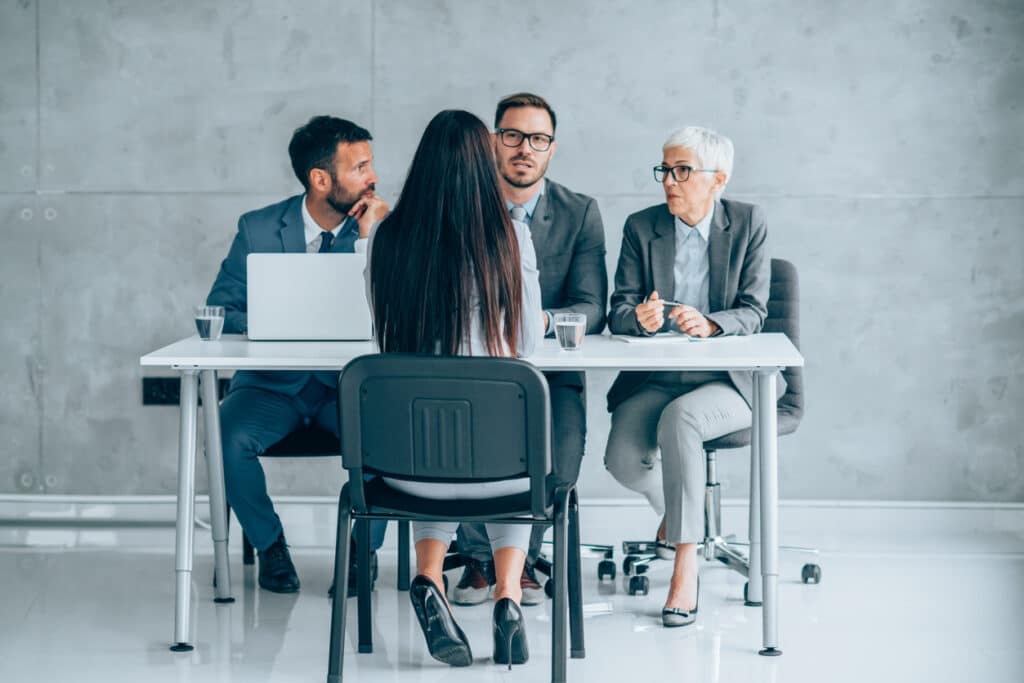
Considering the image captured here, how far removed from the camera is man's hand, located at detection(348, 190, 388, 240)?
13.0ft

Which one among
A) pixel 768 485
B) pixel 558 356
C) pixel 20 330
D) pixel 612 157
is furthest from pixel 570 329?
pixel 20 330

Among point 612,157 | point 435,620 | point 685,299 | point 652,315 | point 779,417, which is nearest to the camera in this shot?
point 435,620

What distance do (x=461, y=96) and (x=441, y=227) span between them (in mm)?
1875

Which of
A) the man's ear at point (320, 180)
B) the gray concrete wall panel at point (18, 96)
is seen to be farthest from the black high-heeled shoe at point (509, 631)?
the gray concrete wall panel at point (18, 96)

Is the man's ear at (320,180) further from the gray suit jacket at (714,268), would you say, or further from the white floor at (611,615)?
the white floor at (611,615)

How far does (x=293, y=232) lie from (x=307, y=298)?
655mm

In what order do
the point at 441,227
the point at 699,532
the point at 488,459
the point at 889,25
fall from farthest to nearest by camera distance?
1. the point at 889,25
2. the point at 699,532
3. the point at 441,227
4. the point at 488,459

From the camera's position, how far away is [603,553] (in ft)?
13.8

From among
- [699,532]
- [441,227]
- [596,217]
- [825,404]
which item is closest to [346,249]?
[596,217]

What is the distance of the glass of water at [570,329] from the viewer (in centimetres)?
329

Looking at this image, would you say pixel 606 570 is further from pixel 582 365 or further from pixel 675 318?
pixel 582 365

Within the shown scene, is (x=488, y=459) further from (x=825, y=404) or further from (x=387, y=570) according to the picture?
(x=825, y=404)

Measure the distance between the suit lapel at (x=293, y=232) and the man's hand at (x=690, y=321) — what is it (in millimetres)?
1257

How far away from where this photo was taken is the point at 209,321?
3.48m
